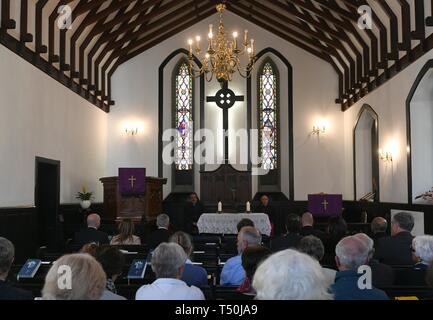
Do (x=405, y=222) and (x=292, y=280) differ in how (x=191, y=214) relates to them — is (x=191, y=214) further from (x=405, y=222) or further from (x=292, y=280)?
(x=292, y=280)

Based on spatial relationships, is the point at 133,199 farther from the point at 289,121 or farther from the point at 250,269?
the point at 250,269

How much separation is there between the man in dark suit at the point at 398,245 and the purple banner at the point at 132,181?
732 cm

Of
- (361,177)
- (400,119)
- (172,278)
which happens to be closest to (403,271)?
(172,278)

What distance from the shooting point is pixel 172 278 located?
3.32 meters

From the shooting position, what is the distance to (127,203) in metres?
12.3

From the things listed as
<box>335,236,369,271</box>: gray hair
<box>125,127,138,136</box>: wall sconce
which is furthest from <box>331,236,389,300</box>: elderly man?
<box>125,127,138,136</box>: wall sconce

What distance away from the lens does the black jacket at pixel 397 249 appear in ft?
18.4

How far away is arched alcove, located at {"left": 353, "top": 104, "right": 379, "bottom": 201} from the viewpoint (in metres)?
14.4

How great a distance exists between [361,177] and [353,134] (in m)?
1.22

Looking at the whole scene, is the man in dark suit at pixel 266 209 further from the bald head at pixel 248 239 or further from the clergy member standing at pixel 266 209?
the bald head at pixel 248 239

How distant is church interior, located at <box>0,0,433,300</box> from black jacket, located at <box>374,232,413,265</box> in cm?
4

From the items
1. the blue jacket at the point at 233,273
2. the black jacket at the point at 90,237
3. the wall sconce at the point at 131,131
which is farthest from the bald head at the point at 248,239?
the wall sconce at the point at 131,131

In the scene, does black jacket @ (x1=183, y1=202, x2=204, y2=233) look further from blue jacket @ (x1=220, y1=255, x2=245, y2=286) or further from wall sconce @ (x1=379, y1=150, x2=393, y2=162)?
blue jacket @ (x1=220, y1=255, x2=245, y2=286)

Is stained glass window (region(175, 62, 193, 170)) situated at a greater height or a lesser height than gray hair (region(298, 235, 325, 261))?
greater
